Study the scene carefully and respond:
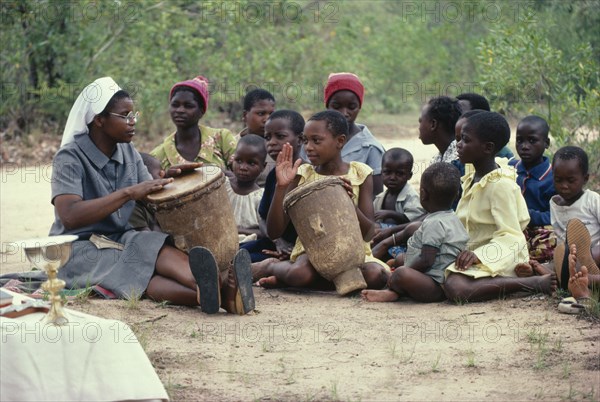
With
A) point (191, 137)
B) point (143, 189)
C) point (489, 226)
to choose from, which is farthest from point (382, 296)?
point (191, 137)

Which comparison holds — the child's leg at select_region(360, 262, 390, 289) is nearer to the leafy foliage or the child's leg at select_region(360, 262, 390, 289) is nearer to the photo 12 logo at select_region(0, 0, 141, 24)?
the leafy foliage

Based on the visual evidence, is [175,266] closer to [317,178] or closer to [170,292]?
[170,292]

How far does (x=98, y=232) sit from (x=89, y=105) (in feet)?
2.50

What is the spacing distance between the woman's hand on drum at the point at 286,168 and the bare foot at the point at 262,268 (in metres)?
0.70

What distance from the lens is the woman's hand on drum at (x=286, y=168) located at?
18.5 ft

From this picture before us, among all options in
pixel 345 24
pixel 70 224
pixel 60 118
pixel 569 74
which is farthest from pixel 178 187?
pixel 345 24

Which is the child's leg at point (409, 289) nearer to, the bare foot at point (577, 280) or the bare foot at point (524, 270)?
the bare foot at point (524, 270)

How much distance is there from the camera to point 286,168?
5.68 metres

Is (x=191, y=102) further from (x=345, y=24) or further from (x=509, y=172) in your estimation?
(x=345, y=24)

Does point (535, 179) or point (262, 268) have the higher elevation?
point (535, 179)

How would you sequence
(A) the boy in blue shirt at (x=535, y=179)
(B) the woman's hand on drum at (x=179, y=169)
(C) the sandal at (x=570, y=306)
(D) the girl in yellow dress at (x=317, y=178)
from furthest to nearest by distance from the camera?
(A) the boy in blue shirt at (x=535, y=179) < (D) the girl in yellow dress at (x=317, y=178) < (B) the woman's hand on drum at (x=179, y=169) < (C) the sandal at (x=570, y=306)

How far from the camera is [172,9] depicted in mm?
13992

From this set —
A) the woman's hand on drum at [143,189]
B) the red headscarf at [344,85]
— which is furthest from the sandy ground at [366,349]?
the red headscarf at [344,85]

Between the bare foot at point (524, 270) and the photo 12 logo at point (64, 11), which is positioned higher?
the photo 12 logo at point (64, 11)
